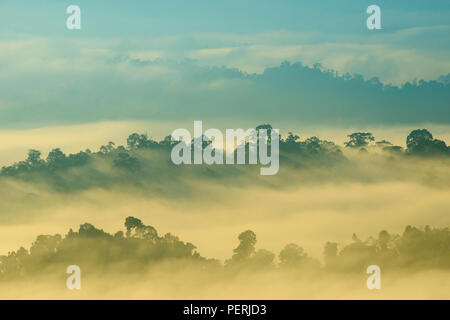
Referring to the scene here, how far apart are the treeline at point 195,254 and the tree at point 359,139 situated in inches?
641

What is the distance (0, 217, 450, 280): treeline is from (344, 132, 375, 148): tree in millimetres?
16291

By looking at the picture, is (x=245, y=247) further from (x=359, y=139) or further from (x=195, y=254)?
(x=359, y=139)

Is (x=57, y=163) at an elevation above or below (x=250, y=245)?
above

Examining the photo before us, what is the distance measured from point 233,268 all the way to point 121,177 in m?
22.2

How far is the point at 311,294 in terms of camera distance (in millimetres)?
28250

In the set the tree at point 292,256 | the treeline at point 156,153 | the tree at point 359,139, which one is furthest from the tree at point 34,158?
the tree at point 292,256

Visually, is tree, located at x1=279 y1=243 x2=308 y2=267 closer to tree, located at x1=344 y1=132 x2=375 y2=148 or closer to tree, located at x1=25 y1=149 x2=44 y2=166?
tree, located at x1=344 y1=132 x2=375 y2=148

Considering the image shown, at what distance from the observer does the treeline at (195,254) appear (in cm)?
3169

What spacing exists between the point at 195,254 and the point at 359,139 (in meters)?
22.1


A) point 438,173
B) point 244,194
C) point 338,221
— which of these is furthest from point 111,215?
point 438,173

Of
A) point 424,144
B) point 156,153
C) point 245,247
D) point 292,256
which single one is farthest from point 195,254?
point 424,144

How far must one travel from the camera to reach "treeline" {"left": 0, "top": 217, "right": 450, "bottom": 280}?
3169 cm

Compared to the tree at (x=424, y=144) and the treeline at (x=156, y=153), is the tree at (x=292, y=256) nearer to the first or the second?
the treeline at (x=156, y=153)

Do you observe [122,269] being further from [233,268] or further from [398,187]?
[398,187]
